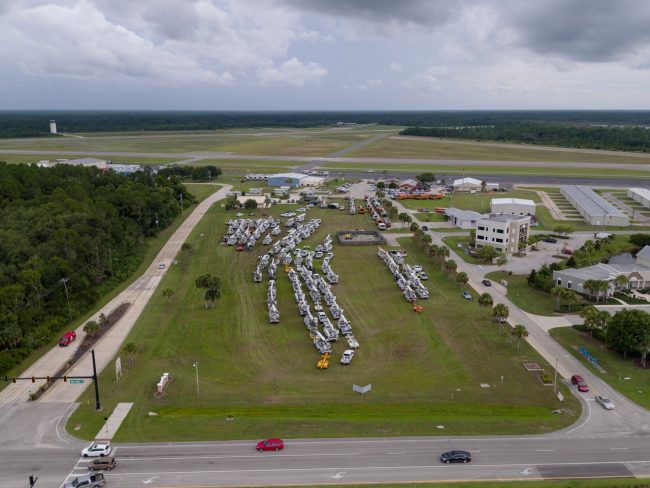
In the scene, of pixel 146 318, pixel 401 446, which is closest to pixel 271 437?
pixel 401 446

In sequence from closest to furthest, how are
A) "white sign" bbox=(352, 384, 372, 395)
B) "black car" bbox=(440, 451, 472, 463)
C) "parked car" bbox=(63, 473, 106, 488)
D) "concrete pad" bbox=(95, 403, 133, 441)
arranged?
"parked car" bbox=(63, 473, 106, 488) < "black car" bbox=(440, 451, 472, 463) < "concrete pad" bbox=(95, 403, 133, 441) < "white sign" bbox=(352, 384, 372, 395)

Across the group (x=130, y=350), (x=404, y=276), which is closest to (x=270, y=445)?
(x=130, y=350)

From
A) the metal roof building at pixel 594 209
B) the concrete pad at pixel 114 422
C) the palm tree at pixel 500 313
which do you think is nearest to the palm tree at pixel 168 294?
the concrete pad at pixel 114 422

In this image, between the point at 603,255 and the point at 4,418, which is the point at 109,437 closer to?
the point at 4,418

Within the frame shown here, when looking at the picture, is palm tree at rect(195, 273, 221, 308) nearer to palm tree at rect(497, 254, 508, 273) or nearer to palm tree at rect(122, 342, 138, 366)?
palm tree at rect(122, 342, 138, 366)

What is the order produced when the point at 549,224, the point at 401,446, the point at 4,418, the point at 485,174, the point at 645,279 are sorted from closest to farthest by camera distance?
the point at 401,446, the point at 4,418, the point at 645,279, the point at 549,224, the point at 485,174

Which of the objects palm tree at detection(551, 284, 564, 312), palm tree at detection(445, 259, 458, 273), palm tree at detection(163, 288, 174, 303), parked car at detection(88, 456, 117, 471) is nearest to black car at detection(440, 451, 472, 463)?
parked car at detection(88, 456, 117, 471)

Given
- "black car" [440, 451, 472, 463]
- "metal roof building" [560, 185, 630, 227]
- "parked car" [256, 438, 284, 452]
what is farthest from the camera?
"metal roof building" [560, 185, 630, 227]
